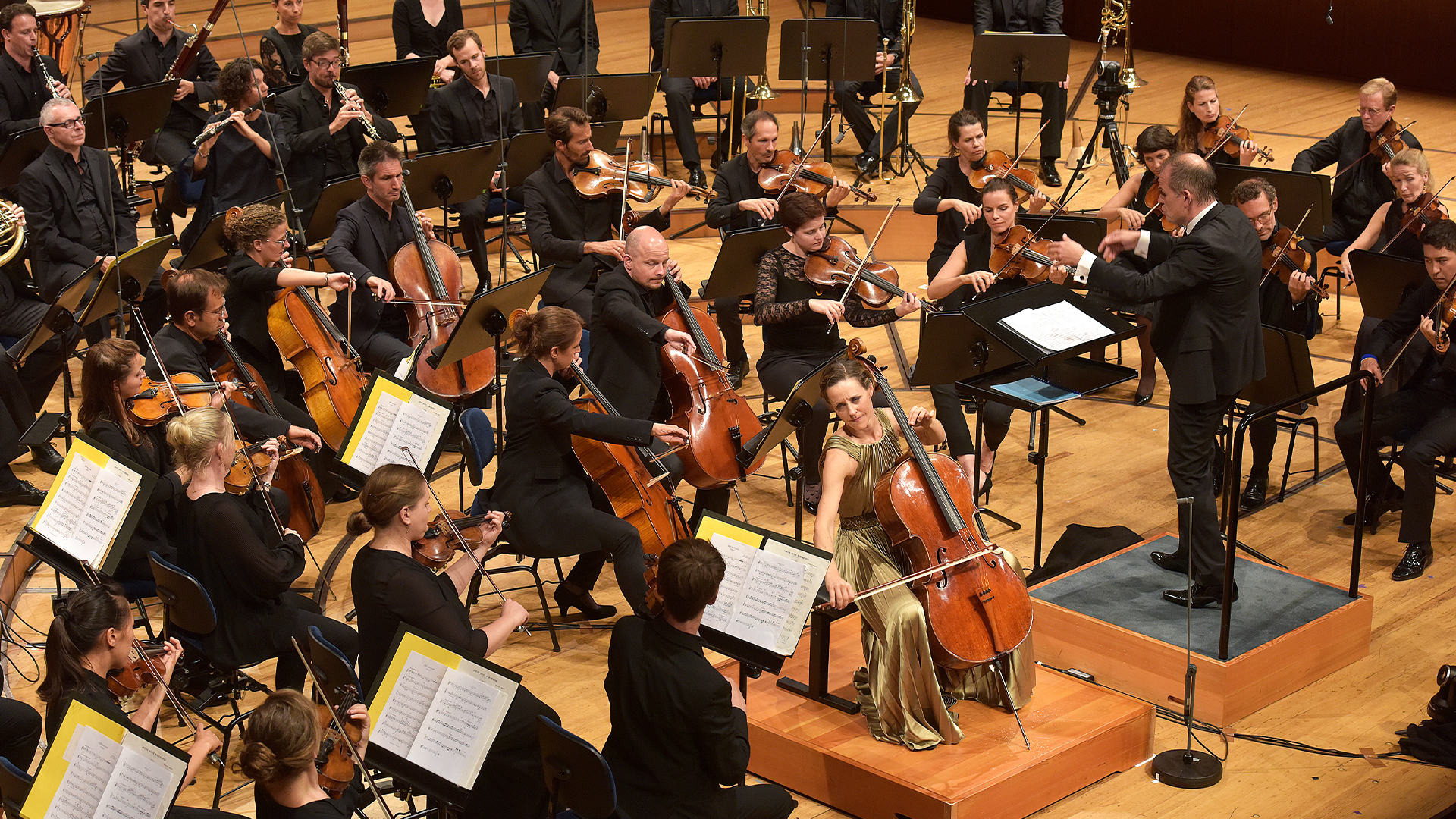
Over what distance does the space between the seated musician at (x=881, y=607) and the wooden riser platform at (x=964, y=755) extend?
0.06 metres

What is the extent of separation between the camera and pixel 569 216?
22.2ft

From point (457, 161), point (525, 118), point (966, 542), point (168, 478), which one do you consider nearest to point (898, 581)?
point (966, 542)

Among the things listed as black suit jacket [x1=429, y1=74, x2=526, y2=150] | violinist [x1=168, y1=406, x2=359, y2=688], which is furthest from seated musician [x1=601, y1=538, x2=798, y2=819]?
black suit jacket [x1=429, y1=74, x2=526, y2=150]

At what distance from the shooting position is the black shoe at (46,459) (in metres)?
6.15

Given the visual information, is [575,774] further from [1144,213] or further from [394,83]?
[394,83]

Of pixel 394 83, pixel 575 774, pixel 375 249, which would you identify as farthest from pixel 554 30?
pixel 575 774

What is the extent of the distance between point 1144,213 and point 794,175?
1692 millimetres

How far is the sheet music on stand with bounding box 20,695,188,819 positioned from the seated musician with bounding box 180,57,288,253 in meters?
4.40

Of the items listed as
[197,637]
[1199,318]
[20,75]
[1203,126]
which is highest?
[20,75]

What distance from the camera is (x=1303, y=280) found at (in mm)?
6047

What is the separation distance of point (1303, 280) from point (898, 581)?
2.95 meters

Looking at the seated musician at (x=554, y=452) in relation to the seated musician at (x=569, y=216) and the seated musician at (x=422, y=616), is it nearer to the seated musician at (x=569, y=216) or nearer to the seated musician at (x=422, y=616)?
the seated musician at (x=422, y=616)

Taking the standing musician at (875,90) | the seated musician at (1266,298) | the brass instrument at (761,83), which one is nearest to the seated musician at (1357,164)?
the seated musician at (1266,298)

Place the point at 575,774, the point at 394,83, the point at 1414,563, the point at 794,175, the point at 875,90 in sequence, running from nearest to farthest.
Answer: the point at 575,774 → the point at 1414,563 → the point at 794,175 → the point at 394,83 → the point at 875,90
